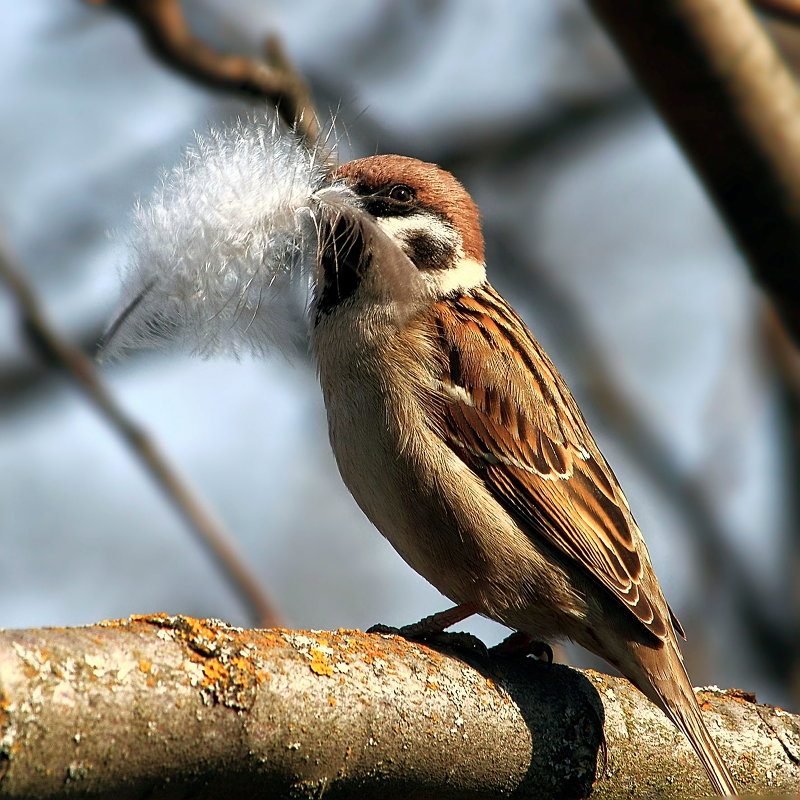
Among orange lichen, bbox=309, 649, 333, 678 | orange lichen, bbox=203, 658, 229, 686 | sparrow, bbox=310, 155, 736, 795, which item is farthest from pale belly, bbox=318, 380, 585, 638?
orange lichen, bbox=203, 658, 229, 686

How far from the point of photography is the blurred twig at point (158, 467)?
3787mm

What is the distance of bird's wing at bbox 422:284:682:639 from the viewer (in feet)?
11.3

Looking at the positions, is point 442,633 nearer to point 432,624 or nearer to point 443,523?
point 432,624

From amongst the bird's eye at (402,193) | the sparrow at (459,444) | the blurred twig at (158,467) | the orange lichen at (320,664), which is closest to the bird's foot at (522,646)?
the sparrow at (459,444)

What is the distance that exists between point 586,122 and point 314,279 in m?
4.01

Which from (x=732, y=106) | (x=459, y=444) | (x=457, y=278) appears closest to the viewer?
(x=732, y=106)

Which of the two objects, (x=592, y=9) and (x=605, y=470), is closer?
(x=592, y=9)

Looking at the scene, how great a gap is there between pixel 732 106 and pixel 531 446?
1335 millimetres

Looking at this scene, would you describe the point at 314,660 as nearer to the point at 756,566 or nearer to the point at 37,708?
the point at 37,708

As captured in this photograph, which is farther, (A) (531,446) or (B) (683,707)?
(A) (531,446)

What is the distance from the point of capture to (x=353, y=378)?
11.5 ft

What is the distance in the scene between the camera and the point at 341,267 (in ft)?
12.0

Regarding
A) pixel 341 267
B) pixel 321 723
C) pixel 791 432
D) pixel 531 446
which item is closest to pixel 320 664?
pixel 321 723

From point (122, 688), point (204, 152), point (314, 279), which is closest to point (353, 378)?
point (314, 279)
